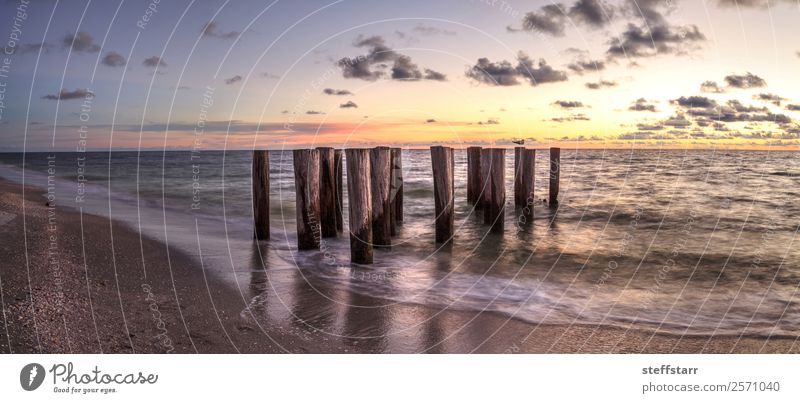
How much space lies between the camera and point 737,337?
5977 mm

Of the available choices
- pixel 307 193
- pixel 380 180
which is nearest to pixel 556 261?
pixel 380 180

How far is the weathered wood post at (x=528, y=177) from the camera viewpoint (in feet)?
46.5

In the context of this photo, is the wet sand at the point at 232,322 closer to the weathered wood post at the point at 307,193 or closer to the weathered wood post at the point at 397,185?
the weathered wood post at the point at 307,193

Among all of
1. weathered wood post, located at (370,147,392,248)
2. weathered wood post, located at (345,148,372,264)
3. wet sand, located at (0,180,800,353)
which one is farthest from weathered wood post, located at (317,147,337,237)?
wet sand, located at (0,180,800,353)

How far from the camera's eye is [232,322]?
18.2ft

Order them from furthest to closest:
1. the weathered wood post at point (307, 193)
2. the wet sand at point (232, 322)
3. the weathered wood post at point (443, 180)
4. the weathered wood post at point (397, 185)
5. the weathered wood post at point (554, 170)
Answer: the weathered wood post at point (554, 170)
the weathered wood post at point (397, 185)
the weathered wood post at point (443, 180)
the weathered wood post at point (307, 193)
the wet sand at point (232, 322)

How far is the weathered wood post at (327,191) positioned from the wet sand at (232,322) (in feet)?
9.10

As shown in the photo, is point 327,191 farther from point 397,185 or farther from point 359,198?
point 397,185

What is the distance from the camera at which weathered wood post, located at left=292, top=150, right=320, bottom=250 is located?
29.6 ft

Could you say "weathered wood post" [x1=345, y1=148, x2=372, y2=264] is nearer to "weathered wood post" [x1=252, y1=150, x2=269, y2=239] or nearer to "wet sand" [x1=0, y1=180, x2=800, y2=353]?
"wet sand" [x1=0, y1=180, x2=800, y2=353]

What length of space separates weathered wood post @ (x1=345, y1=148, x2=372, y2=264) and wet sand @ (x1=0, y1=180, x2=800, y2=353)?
1182 mm
